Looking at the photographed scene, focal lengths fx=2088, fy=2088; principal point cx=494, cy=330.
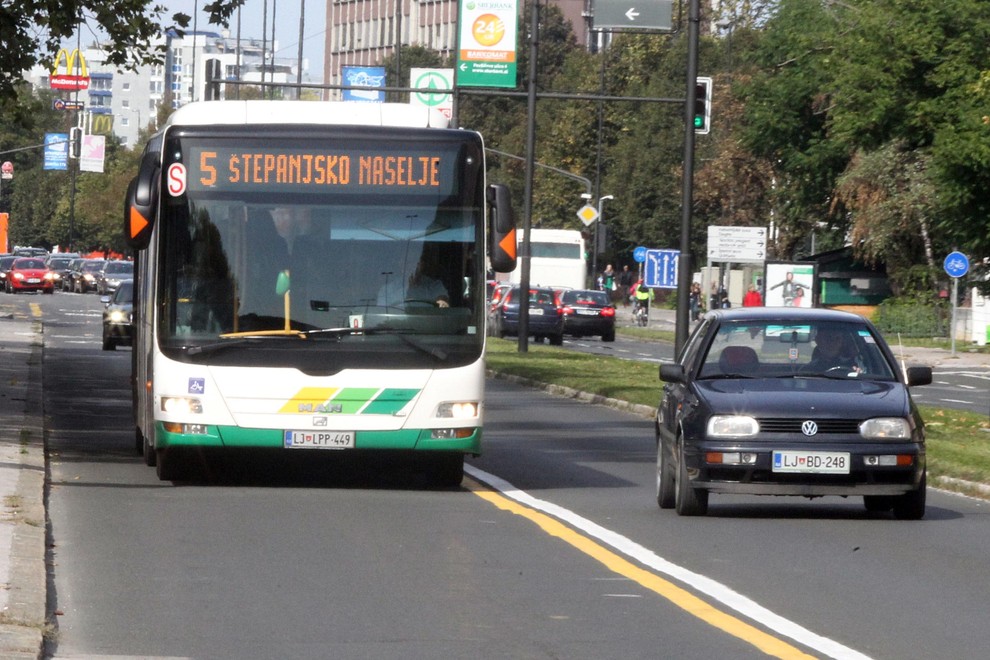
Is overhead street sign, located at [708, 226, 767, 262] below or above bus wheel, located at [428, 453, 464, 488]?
above

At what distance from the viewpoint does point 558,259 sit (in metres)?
78.9

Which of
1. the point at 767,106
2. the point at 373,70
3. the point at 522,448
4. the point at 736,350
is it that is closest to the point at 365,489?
the point at 736,350

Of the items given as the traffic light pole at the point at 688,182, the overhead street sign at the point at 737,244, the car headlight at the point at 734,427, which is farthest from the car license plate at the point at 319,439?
the overhead street sign at the point at 737,244

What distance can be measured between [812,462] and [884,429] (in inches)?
20.8

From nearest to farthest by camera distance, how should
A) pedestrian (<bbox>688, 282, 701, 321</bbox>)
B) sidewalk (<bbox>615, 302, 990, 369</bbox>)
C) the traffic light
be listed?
the traffic light < sidewalk (<bbox>615, 302, 990, 369</bbox>) < pedestrian (<bbox>688, 282, 701, 321</bbox>)

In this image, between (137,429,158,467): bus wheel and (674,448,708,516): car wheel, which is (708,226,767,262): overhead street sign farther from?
(674,448,708,516): car wheel

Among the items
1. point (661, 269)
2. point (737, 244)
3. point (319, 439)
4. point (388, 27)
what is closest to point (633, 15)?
point (737, 244)

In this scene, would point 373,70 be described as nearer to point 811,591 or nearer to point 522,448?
point 522,448

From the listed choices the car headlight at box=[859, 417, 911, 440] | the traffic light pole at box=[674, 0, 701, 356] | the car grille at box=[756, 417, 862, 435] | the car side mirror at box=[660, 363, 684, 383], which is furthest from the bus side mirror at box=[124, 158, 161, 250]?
the traffic light pole at box=[674, 0, 701, 356]

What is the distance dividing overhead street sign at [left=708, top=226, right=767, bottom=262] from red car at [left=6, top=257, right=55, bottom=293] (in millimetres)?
52593

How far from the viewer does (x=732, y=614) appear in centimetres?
941

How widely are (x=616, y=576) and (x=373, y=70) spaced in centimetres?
6328

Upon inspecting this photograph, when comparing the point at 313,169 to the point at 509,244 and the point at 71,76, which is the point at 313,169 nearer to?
the point at 509,244

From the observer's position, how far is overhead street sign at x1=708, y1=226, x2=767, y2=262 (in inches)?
1710
